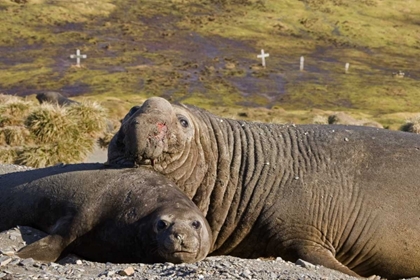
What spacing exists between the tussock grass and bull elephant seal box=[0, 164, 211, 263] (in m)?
8.79

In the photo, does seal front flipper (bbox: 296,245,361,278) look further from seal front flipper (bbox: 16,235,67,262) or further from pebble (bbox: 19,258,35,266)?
pebble (bbox: 19,258,35,266)

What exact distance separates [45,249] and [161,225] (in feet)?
3.87

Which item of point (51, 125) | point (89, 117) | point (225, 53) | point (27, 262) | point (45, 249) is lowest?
point (225, 53)

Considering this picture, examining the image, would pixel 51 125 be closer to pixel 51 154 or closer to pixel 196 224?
pixel 51 154

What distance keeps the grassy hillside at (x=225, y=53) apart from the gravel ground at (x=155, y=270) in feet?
72.1

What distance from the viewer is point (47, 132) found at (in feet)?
61.5

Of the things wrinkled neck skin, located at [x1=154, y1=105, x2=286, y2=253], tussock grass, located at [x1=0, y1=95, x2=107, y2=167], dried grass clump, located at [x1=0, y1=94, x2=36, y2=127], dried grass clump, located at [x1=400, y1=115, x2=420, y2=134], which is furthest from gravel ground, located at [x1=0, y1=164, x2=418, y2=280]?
dried grass clump, located at [x1=400, y1=115, x2=420, y2=134]

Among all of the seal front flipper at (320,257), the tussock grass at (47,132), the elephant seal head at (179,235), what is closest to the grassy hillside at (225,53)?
the tussock grass at (47,132)

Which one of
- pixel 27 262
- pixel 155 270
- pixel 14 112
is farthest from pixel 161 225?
pixel 14 112

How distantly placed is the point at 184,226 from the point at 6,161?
36.7ft

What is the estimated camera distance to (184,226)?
6.58m

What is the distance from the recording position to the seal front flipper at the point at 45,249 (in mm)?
6828

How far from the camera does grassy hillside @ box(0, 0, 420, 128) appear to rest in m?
50.2

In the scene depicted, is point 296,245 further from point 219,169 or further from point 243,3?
point 243,3
